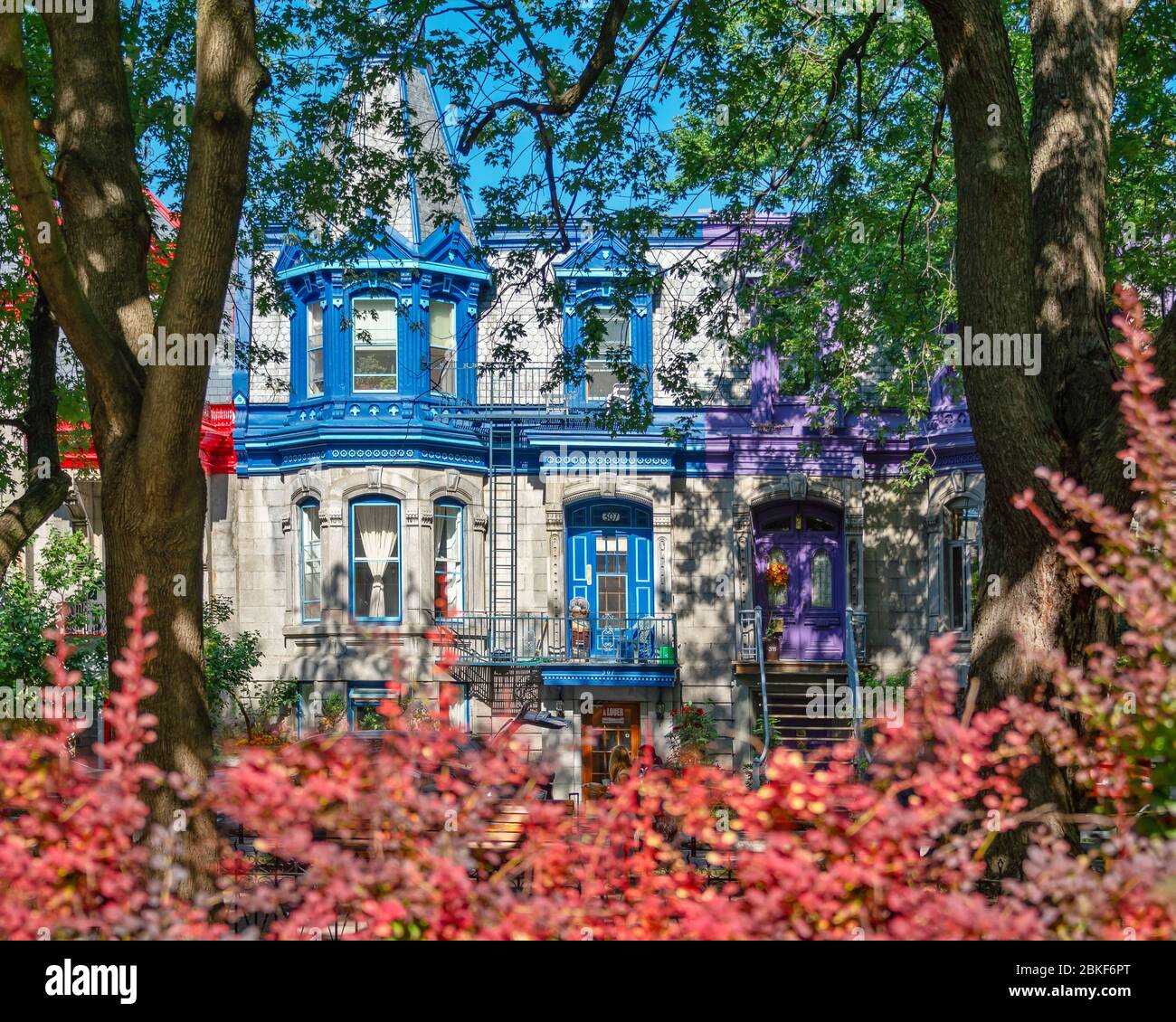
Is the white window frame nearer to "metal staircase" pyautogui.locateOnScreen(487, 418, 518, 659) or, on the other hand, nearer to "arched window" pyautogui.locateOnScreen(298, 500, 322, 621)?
"arched window" pyautogui.locateOnScreen(298, 500, 322, 621)

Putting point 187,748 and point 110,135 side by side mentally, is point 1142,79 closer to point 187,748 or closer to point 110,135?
point 110,135

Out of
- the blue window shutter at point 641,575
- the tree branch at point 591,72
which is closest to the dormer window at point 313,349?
the blue window shutter at point 641,575

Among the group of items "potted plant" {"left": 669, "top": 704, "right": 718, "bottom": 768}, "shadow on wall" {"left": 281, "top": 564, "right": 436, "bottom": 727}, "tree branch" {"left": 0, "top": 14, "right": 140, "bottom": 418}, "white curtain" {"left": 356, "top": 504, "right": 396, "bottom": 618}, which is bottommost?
"potted plant" {"left": 669, "top": 704, "right": 718, "bottom": 768}

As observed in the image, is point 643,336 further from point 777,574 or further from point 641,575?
point 777,574

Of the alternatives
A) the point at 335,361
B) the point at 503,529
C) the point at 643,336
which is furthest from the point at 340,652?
the point at 643,336

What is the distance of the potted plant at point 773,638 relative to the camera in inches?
898

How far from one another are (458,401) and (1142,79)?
1340cm

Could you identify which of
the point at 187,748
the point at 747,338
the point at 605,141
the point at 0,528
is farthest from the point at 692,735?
the point at 187,748

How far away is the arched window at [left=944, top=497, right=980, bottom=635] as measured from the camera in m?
22.4

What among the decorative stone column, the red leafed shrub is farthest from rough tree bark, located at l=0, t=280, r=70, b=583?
the decorative stone column

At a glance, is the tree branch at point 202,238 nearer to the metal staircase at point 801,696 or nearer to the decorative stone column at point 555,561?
the metal staircase at point 801,696

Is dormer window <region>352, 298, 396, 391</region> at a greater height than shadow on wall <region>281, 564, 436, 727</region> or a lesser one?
greater

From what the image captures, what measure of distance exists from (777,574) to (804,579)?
0.58 metres

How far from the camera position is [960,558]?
74.7ft
